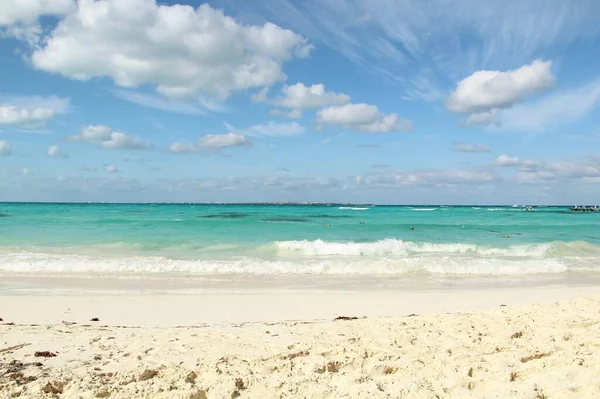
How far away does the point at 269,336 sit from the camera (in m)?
6.89

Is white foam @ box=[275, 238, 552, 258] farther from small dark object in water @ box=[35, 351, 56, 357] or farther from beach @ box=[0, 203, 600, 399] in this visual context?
small dark object in water @ box=[35, 351, 56, 357]

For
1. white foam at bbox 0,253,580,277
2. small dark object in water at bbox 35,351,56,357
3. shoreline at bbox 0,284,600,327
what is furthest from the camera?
white foam at bbox 0,253,580,277

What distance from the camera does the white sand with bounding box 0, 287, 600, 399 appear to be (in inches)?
186

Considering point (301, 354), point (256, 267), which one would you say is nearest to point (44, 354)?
point (301, 354)

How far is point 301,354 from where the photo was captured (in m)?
5.90

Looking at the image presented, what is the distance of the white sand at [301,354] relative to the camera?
15.5 ft

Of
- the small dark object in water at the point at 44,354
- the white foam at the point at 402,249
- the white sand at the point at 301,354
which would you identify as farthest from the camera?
the white foam at the point at 402,249

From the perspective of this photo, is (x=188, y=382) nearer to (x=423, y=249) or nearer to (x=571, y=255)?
(x=423, y=249)

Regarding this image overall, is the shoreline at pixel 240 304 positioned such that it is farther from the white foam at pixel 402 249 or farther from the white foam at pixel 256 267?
the white foam at pixel 402 249

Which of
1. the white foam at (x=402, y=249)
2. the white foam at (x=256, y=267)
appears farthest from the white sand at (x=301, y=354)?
the white foam at (x=402, y=249)

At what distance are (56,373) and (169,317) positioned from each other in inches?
141

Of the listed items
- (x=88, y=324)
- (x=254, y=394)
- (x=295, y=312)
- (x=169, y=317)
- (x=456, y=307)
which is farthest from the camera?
(x=456, y=307)

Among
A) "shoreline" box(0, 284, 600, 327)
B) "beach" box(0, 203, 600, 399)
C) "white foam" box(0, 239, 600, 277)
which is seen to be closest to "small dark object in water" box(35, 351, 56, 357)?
"beach" box(0, 203, 600, 399)

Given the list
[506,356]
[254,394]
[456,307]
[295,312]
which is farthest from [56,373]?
[456,307]
